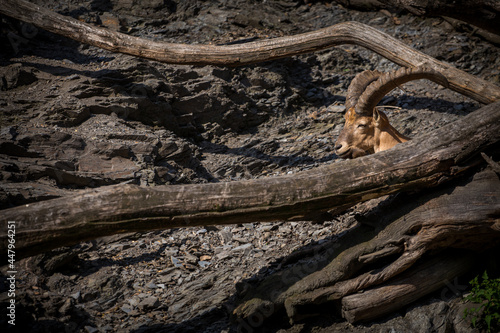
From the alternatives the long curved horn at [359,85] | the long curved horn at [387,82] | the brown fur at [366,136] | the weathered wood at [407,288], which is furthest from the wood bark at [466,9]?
the weathered wood at [407,288]

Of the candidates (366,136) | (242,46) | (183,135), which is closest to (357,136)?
(366,136)

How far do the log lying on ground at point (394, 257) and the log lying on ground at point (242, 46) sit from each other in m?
3.35

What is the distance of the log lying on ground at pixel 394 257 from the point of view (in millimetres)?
4112

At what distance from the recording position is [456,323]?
4.14 m

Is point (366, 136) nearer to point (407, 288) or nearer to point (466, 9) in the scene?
point (466, 9)

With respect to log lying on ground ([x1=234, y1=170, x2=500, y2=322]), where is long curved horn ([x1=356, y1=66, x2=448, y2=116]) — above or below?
above

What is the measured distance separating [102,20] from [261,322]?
25.3 ft

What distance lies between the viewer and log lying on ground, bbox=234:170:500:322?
411 cm

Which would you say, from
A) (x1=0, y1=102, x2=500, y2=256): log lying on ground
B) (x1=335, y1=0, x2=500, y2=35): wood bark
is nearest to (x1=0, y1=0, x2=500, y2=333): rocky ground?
(x1=0, y1=102, x2=500, y2=256): log lying on ground

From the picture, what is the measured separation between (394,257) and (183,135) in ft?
14.8

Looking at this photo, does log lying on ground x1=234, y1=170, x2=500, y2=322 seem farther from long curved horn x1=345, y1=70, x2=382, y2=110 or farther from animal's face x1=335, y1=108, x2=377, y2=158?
long curved horn x1=345, y1=70, x2=382, y2=110

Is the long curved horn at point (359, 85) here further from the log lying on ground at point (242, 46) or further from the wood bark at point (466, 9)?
the log lying on ground at point (242, 46)

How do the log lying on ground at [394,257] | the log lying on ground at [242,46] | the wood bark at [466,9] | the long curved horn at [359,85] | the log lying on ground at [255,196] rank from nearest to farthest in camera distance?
the log lying on ground at [255,196]
the log lying on ground at [394,257]
the wood bark at [466,9]
the long curved horn at [359,85]
the log lying on ground at [242,46]

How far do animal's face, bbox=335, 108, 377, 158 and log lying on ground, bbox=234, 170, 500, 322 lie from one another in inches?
53.5
